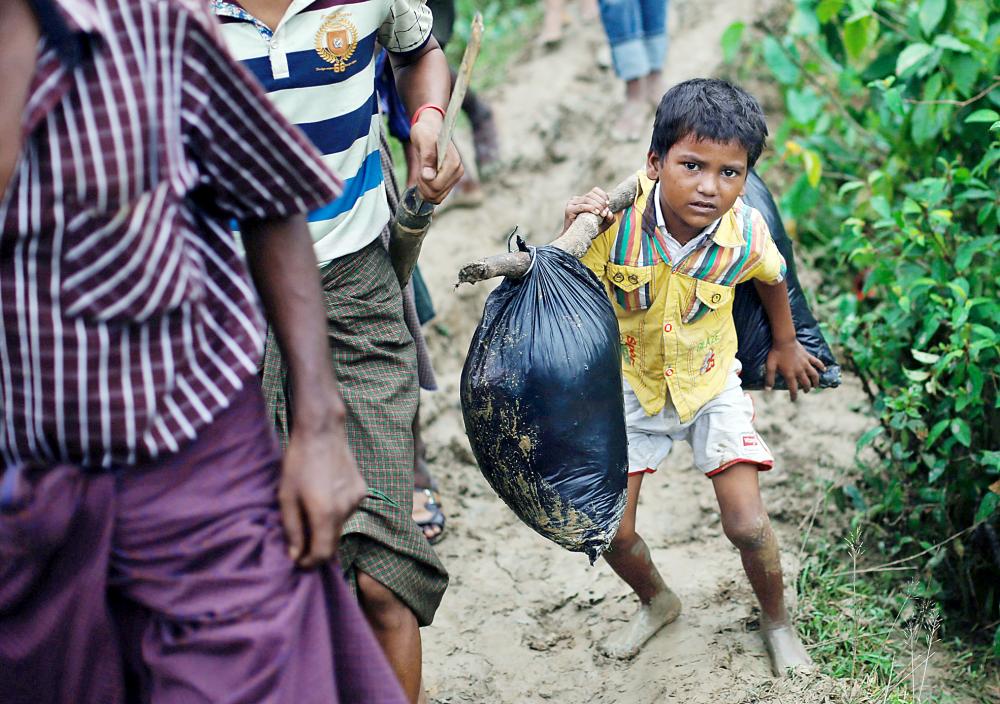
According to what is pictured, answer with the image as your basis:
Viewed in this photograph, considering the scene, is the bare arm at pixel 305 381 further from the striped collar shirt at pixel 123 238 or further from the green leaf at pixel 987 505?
the green leaf at pixel 987 505

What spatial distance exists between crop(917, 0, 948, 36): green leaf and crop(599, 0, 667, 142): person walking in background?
186cm

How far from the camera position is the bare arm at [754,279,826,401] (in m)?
2.85

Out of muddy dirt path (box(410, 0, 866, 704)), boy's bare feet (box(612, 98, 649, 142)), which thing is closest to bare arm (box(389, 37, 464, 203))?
muddy dirt path (box(410, 0, 866, 704))

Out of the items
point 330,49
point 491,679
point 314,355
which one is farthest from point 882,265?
point 314,355

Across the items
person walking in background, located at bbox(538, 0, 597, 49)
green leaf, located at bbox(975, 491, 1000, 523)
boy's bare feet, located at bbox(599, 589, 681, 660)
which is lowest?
boy's bare feet, located at bbox(599, 589, 681, 660)

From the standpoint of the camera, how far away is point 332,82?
2246mm

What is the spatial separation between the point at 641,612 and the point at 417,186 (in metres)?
1.42

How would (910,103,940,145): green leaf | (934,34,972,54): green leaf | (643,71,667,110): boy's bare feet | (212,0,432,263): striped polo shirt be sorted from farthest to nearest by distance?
(643,71,667,110): boy's bare feet → (910,103,940,145): green leaf → (934,34,972,54): green leaf → (212,0,432,263): striped polo shirt

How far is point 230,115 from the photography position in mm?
1485

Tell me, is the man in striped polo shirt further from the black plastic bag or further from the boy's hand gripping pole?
the black plastic bag

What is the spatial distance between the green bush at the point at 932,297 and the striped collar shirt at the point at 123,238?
7.50 feet

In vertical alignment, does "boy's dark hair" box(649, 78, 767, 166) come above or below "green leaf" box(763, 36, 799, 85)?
below

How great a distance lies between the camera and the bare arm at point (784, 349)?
112 inches

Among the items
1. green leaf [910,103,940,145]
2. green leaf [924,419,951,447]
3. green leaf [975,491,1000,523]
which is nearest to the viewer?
green leaf [975,491,1000,523]
